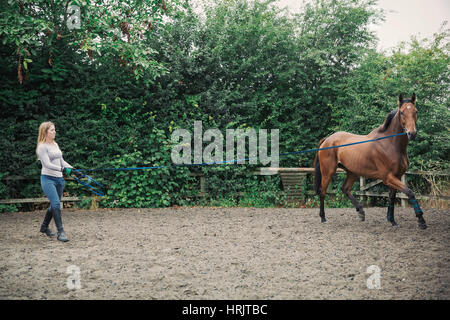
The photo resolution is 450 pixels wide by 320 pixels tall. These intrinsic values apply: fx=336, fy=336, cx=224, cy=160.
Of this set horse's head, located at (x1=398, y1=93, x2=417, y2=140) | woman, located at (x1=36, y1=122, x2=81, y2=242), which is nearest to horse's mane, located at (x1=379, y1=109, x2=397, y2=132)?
horse's head, located at (x1=398, y1=93, x2=417, y2=140)

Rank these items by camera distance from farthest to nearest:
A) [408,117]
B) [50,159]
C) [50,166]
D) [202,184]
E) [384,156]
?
[202,184]
[384,156]
[408,117]
[50,159]
[50,166]

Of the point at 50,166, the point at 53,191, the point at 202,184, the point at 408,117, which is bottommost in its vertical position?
the point at 202,184

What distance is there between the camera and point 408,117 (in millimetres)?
5504

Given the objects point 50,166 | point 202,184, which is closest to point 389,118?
point 202,184

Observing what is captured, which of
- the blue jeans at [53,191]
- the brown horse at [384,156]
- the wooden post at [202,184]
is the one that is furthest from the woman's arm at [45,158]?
the brown horse at [384,156]

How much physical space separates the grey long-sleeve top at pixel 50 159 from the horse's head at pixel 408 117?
5636 mm

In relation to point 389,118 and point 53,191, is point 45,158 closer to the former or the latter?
point 53,191

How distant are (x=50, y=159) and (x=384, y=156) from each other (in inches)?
223

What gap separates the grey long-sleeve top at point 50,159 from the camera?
5.23 meters

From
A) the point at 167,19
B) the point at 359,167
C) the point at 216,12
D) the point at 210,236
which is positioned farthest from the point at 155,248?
the point at 216,12

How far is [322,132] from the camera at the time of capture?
416 inches

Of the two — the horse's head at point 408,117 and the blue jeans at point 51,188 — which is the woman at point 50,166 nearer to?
the blue jeans at point 51,188

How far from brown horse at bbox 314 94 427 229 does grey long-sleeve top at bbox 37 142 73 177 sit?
16.4 feet

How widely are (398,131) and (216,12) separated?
685 cm
